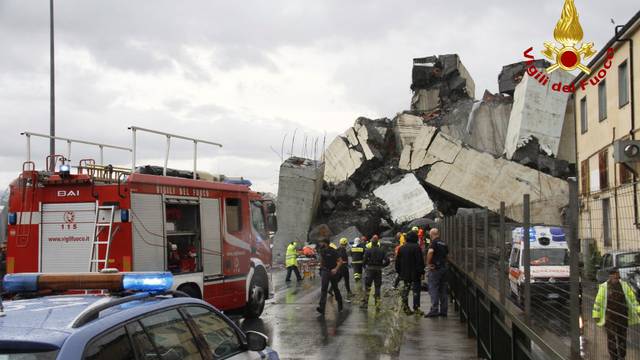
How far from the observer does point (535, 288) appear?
19.5ft

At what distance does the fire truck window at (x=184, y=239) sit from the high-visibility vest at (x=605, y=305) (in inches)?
340

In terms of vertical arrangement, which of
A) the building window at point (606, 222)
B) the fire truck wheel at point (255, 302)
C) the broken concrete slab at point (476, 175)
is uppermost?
the broken concrete slab at point (476, 175)

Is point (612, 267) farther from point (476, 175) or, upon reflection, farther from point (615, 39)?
point (476, 175)

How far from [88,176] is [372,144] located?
25528 millimetres

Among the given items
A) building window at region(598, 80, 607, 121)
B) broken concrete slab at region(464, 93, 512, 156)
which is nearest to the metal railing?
building window at region(598, 80, 607, 121)

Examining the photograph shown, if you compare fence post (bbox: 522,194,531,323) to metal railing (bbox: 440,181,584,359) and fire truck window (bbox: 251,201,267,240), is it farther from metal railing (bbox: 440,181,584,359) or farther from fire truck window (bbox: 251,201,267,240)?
fire truck window (bbox: 251,201,267,240)

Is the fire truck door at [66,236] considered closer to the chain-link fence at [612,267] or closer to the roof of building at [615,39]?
the chain-link fence at [612,267]

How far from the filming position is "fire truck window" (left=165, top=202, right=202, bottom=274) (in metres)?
11.6

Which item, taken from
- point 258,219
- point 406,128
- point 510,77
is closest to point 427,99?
point 406,128

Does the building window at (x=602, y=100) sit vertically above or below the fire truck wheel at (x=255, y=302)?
above

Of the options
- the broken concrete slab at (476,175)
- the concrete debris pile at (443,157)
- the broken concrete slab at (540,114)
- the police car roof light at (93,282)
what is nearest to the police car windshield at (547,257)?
the police car roof light at (93,282)

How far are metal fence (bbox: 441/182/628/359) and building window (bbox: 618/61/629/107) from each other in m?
15.2

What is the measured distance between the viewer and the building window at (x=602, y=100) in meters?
26.6

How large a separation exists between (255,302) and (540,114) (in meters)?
21.2
